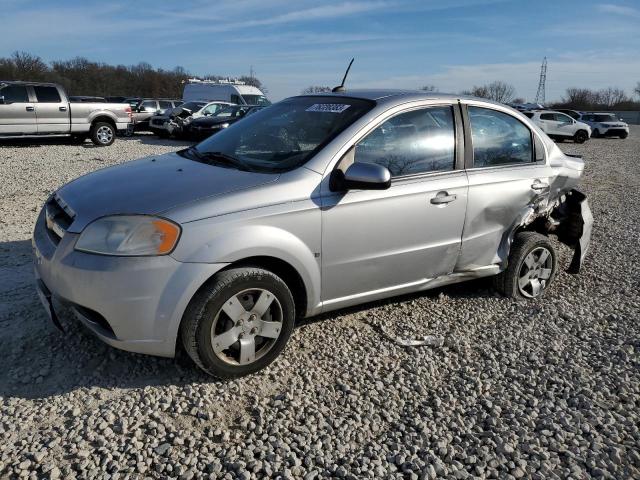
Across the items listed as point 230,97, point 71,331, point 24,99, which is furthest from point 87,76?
point 71,331

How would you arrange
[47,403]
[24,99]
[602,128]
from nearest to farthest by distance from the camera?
[47,403] → [24,99] → [602,128]

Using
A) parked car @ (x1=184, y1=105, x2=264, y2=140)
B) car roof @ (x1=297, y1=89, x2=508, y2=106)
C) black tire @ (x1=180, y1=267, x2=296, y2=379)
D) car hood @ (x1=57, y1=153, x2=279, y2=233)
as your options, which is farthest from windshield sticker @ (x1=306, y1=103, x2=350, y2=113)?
parked car @ (x1=184, y1=105, x2=264, y2=140)

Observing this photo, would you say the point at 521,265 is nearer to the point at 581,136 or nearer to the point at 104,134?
the point at 104,134

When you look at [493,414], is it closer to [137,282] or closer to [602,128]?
[137,282]

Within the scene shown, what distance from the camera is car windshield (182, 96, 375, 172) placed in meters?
3.35

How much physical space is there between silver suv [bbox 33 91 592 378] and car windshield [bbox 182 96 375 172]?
2 cm

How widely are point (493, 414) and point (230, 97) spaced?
26563 mm

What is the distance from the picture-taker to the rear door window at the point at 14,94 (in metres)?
13.7

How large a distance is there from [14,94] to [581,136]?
2473cm

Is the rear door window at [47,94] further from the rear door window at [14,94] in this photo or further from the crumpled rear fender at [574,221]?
the crumpled rear fender at [574,221]

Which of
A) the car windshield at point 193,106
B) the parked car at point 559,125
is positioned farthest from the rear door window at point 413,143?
the parked car at point 559,125

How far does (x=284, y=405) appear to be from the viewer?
282 centimetres

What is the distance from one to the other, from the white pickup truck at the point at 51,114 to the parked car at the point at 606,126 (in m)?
27.8

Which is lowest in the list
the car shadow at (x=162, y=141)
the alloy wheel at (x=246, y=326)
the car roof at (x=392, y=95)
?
the car shadow at (x=162, y=141)
